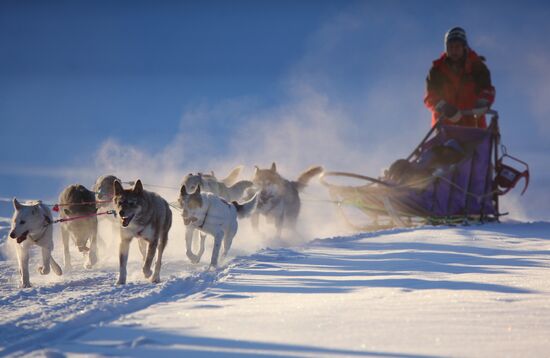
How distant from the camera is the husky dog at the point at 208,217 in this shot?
21.4 feet

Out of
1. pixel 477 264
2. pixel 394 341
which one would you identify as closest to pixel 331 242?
pixel 477 264

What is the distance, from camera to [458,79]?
992 cm

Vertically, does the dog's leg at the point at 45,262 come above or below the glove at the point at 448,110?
below

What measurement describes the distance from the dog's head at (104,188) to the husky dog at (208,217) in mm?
1655

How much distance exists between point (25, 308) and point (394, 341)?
9.51 ft

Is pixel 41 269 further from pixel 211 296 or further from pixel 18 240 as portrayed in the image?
pixel 211 296

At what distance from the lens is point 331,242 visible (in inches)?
334

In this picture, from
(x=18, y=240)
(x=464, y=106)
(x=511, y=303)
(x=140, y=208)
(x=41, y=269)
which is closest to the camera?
(x=511, y=303)

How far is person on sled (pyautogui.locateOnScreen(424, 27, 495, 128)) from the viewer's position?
9836 mm

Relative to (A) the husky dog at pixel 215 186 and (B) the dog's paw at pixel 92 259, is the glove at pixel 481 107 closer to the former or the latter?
(A) the husky dog at pixel 215 186

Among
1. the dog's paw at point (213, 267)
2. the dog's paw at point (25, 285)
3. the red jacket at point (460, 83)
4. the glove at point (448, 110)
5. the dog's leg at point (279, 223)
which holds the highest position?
the red jacket at point (460, 83)

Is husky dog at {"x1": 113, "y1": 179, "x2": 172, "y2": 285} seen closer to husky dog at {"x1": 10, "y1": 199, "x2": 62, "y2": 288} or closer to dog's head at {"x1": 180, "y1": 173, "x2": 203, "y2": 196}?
husky dog at {"x1": 10, "y1": 199, "x2": 62, "y2": 288}

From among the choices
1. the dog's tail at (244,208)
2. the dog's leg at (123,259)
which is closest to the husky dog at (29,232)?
the dog's leg at (123,259)

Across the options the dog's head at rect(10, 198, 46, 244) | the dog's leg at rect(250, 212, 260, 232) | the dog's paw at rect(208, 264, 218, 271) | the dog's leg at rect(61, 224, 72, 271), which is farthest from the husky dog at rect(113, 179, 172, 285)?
the dog's leg at rect(250, 212, 260, 232)
